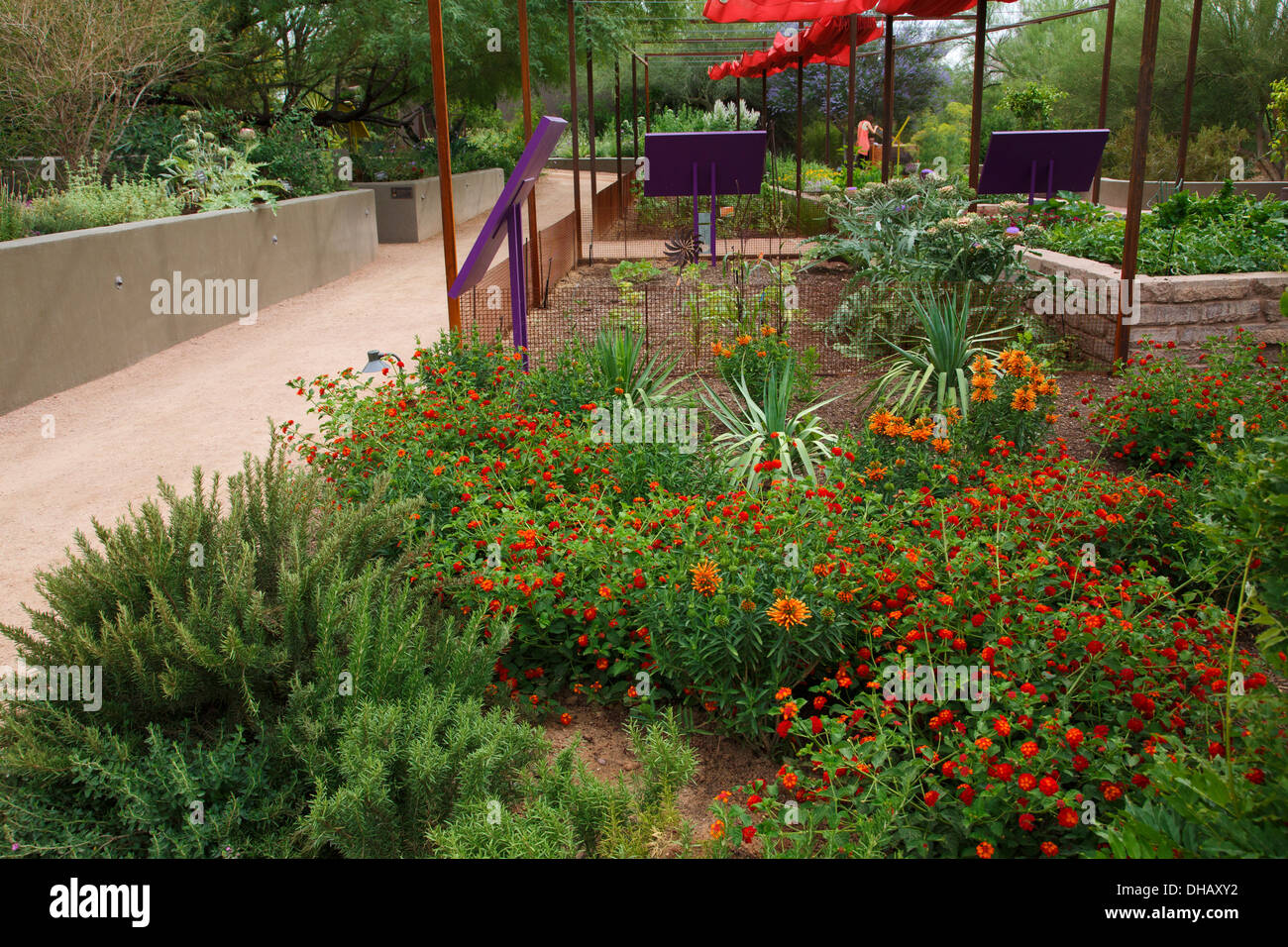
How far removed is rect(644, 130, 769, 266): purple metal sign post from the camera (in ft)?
35.2

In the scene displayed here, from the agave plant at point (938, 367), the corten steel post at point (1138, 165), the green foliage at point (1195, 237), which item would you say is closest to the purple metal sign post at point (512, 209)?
the agave plant at point (938, 367)

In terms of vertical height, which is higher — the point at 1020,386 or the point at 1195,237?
the point at 1195,237

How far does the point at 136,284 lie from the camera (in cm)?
785

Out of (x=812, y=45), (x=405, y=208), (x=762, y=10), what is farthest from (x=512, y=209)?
(x=812, y=45)

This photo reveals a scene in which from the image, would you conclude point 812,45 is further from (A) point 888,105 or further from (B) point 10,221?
(B) point 10,221

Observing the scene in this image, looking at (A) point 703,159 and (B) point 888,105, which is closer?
(B) point 888,105

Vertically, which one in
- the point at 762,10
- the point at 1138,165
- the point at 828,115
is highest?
the point at 762,10

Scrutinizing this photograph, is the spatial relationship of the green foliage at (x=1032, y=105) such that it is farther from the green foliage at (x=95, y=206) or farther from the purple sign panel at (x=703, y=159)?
the green foliage at (x=95, y=206)

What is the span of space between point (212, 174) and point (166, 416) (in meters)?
5.47

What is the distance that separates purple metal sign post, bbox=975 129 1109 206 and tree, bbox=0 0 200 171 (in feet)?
29.4

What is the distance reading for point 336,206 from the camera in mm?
12055

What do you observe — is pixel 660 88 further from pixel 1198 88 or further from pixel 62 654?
pixel 62 654

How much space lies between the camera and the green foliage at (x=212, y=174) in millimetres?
10141
